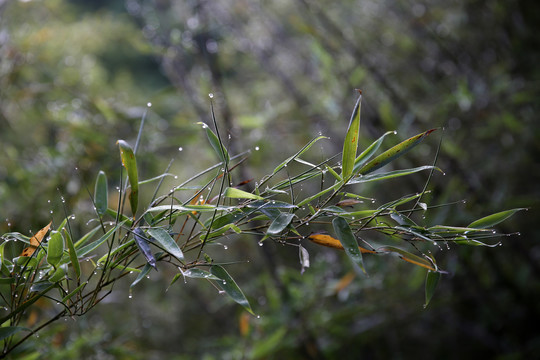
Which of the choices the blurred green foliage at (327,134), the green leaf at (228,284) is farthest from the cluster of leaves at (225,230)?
the blurred green foliage at (327,134)

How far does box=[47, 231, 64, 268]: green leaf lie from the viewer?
0.60m

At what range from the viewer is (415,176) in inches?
79.0

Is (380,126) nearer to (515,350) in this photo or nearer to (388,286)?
(388,286)

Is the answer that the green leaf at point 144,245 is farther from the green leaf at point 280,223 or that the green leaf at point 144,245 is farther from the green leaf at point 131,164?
the green leaf at point 280,223

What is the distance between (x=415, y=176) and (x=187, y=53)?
1.15m

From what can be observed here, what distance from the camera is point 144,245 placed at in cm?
62

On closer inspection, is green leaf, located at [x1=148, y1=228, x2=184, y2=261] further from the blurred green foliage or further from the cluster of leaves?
the blurred green foliage

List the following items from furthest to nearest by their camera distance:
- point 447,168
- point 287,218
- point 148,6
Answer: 1. point 148,6
2. point 447,168
3. point 287,218

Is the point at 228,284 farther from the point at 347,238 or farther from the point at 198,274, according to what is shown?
the point at 347,238

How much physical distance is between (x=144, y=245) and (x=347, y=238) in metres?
0.28

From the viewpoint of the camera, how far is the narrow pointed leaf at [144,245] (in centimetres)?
59

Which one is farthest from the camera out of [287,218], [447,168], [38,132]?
[38,132]

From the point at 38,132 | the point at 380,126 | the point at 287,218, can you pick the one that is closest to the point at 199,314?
the point at 38,132

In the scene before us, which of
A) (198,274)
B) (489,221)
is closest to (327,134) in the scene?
(489,221)
